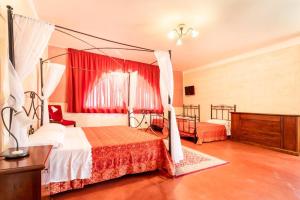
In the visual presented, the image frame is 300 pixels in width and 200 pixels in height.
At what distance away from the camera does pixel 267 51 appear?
185 inches

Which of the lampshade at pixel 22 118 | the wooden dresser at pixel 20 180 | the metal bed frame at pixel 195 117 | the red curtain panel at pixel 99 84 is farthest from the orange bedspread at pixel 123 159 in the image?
the red curtain panel at pixel 99 84

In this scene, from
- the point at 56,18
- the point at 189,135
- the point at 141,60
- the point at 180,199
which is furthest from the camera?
the point at 141,60

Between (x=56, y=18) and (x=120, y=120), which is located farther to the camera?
(x=120, y=120)

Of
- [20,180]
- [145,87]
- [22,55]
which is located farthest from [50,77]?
[145,87]

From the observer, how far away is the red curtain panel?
5.12 metres

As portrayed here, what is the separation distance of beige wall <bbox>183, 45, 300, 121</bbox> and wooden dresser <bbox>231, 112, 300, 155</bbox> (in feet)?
1.40

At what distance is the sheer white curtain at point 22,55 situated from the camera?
1.51 meters

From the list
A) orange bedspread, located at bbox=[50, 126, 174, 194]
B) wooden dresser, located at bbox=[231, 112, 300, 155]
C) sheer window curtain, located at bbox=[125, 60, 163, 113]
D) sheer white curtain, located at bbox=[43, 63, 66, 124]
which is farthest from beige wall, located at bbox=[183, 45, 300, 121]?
sheer white curtain, located at bbox=[43, 63, 66, 124]

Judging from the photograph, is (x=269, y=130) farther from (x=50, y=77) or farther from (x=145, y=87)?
(x=50, y=77)

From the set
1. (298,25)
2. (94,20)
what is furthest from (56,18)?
(298,25)

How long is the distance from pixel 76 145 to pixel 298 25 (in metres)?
4.79

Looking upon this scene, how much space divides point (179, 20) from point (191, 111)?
4867 millimetres

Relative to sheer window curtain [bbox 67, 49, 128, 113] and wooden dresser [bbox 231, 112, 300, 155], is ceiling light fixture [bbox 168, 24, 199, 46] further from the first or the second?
wooden dresser [bbox 231, 112, 300, 155]

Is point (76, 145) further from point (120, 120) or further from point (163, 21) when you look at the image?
point (120, 120)
